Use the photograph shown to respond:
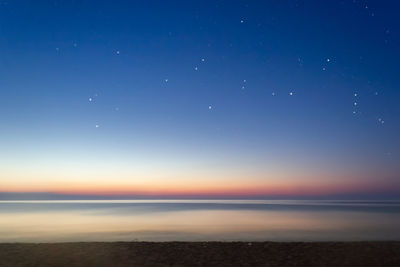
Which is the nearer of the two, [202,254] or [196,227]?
[202,254]

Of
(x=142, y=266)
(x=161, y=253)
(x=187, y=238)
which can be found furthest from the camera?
(x=187, y=238)

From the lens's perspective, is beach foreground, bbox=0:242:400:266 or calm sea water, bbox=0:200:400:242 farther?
calm sea water, bbox=0:200:400:242

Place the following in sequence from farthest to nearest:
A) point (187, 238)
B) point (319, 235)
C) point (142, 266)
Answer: point (319, 235) < point (187, 238) < point (142, 266)

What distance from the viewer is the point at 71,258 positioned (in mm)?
15109

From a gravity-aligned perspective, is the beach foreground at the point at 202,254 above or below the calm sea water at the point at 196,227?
above

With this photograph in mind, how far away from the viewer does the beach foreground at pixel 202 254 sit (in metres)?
14.6

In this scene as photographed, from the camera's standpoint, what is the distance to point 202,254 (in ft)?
52.8

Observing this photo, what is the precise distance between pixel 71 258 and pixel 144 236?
45.1 ft

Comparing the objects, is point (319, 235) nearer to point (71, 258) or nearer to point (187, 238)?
point (187, 238)

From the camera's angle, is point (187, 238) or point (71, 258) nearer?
point (71, 258)

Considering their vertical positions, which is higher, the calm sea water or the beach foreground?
the beach foreground

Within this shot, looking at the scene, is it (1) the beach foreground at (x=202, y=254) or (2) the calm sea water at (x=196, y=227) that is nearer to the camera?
→ (1) the beach foreground at (x=202, y=254)

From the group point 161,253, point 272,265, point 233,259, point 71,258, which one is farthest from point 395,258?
point 71,258

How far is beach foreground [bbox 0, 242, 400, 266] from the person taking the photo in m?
14.6
